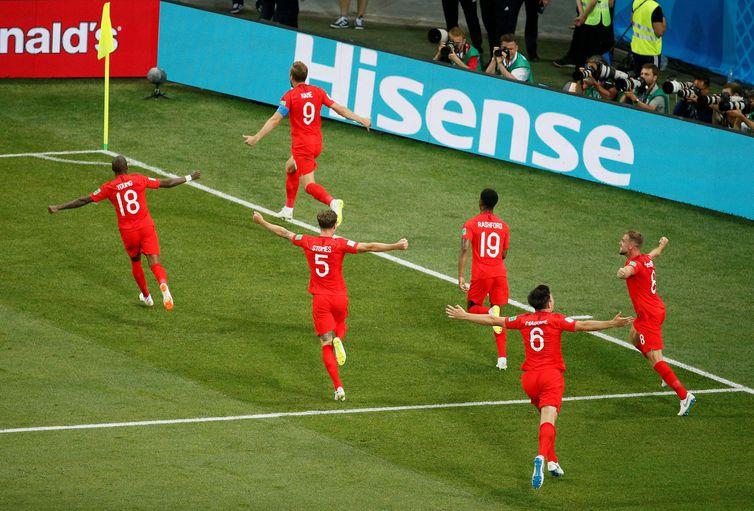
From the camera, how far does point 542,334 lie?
14000 mm

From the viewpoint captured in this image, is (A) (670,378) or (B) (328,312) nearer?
(B) (328,312)

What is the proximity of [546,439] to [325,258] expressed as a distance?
347 cm

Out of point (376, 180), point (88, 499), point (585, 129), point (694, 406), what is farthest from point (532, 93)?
point (88, 499)

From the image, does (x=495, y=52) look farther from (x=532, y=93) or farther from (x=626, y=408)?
Result: (x=626, y=408)

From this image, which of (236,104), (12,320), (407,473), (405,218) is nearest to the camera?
(407,473)

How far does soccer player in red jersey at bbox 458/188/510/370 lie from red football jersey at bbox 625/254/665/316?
1667mm

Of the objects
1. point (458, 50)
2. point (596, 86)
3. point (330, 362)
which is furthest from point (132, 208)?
point (458, 50)

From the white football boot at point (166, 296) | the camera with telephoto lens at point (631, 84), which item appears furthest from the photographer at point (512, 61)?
the white football boot at point (166, 296)

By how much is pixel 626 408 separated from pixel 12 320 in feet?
25.2

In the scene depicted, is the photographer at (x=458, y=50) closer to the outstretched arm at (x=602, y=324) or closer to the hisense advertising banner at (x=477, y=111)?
the hisense advertising banner at (x=477, y=111)

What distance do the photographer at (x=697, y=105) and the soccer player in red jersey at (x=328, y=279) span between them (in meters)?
10.4

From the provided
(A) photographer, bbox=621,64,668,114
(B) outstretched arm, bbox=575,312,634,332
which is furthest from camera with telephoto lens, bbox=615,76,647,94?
(B) outstretched arm, bbox=575,312,634,332

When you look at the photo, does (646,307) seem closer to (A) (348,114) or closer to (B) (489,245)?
(B) (489,245)

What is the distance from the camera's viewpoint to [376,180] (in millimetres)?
24625
